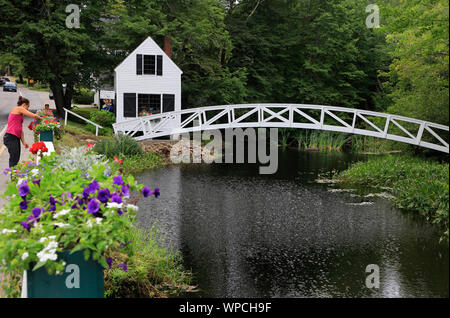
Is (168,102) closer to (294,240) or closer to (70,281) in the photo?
(294,240)

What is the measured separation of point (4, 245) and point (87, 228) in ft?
2.60

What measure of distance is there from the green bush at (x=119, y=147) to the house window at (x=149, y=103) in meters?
4.34

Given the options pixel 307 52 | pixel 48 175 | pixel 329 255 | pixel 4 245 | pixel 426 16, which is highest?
pixel 307 52

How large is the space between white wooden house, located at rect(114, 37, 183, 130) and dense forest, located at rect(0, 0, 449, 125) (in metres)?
2.39

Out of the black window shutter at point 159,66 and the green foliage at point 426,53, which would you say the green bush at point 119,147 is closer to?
the black window shutter at point 159,66

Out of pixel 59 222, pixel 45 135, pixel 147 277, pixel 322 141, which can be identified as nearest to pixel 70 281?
pixel 59 222

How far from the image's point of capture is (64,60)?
27.2m

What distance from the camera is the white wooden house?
2581 cm

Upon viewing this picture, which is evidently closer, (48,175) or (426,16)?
(48,175)

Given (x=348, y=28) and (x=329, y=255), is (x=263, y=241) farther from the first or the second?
(x=348, y=28)

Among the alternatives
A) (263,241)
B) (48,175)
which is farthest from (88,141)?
(48,175)

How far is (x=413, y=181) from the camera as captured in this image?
49.0ft

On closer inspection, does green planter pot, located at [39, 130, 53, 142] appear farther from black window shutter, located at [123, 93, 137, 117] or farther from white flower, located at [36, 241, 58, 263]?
white flower, located at [36, 241, 58, 263]

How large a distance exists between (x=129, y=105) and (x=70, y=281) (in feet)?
70.9
